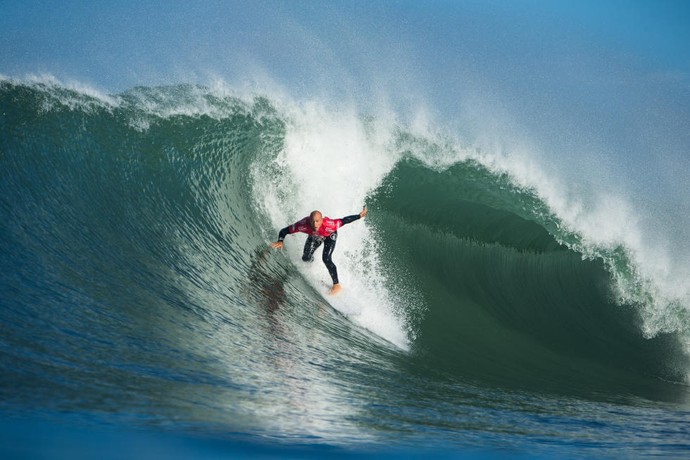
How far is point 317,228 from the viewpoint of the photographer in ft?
24.0

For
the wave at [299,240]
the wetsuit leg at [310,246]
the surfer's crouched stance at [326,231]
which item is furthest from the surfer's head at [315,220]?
the wave at [299,240]

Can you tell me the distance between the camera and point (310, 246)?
7.64 metres

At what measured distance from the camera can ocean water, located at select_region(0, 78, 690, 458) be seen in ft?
11.5

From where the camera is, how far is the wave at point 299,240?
5.98 metres

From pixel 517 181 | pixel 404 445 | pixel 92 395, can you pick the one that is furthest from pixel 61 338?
pixel 517 181

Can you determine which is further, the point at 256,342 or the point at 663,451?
the point at 256,342

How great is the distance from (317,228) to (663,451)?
14.2 ft

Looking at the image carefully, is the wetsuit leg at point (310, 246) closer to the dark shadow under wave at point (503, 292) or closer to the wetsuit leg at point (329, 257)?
the wetsuit leg at point (329, 257)

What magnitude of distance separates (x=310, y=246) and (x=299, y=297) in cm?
87

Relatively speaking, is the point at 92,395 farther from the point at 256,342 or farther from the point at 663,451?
the point at 663,451

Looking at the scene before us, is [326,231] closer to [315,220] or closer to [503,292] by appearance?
[315,220]

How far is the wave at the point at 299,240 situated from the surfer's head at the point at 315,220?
733 millimetres

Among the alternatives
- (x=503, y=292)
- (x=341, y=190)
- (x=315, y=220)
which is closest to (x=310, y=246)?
(x=315, y=220)

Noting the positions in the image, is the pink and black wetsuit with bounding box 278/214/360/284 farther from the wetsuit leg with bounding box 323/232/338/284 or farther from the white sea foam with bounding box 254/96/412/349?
the white sea foam with bounding box 254/96/412/349
